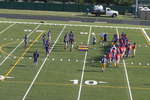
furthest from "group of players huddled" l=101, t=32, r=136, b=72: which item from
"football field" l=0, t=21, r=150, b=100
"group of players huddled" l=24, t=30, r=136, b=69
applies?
"football field" l=0, t=21, r=150, b=100

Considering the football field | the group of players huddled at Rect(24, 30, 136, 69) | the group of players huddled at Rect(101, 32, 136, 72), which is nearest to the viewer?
the football field

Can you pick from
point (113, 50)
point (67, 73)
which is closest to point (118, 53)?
point (113, 50)

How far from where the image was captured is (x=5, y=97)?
22000mm

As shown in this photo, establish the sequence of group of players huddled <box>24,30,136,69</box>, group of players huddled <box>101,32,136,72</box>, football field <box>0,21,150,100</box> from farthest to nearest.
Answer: group of players huddled <box>101,32,136,72</box> < group of players huddled <box>24,30,136,69</box> < football field <box>0,21,150,100</box>

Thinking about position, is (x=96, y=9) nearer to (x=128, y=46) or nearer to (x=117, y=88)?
(x=128, y=46)

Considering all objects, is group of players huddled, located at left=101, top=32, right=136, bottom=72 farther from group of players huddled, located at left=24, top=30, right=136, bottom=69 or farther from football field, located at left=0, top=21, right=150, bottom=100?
football field, located at left=0, top=21, right=150, bottom=100

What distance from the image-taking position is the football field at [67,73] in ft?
75.1

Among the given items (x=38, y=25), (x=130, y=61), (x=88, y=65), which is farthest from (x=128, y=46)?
(x=38, y=25)

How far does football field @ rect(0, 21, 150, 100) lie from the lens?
75.1ft

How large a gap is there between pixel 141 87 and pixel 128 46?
24.5 ft

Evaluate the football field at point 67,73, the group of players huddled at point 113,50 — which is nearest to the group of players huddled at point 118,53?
the group of players huddled at point 113,50

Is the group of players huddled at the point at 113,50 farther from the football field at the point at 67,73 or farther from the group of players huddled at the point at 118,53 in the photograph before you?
the football field at the point at 67,73

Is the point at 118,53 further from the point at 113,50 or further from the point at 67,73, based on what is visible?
the point at 67,73

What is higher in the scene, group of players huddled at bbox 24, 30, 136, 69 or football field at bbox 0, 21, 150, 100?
group of players huddled at bbox 24, 30, 136, 69
